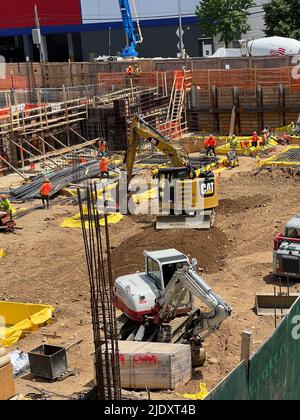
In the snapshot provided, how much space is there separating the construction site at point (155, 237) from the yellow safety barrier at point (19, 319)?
32 millimetres

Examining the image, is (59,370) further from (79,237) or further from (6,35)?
(6,35)

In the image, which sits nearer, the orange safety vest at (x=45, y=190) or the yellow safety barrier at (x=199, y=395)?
the yellow safety barrier at (x=199, y=395)

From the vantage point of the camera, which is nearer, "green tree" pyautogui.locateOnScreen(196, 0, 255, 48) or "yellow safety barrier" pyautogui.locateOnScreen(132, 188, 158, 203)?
"yellow safety barrier" pyautogui.locateOnScreen(132, 188, 158, 203)

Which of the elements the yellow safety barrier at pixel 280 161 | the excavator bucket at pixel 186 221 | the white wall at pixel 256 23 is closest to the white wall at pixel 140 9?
the white wall at pixel 256 23

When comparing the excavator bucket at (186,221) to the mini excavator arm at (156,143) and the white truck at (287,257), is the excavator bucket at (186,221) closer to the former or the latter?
the mini excavator arm at (156,143)

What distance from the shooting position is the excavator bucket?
21.9 meters

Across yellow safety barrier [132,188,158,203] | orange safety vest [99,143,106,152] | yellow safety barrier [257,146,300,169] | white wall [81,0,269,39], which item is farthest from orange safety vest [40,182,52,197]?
white wall [81,0,269,39]

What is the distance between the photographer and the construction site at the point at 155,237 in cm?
1240

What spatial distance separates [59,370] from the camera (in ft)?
44.8

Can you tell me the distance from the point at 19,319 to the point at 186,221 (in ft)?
24.0

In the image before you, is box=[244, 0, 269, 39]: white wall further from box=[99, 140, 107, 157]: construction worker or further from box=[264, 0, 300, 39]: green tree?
box=[99, 140, 107, 157]: construction worker

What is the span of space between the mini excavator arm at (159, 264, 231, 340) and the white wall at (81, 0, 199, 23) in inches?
2149

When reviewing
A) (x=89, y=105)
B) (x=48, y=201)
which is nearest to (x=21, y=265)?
(x=48, y=201)

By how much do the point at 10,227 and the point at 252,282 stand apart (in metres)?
9.28
